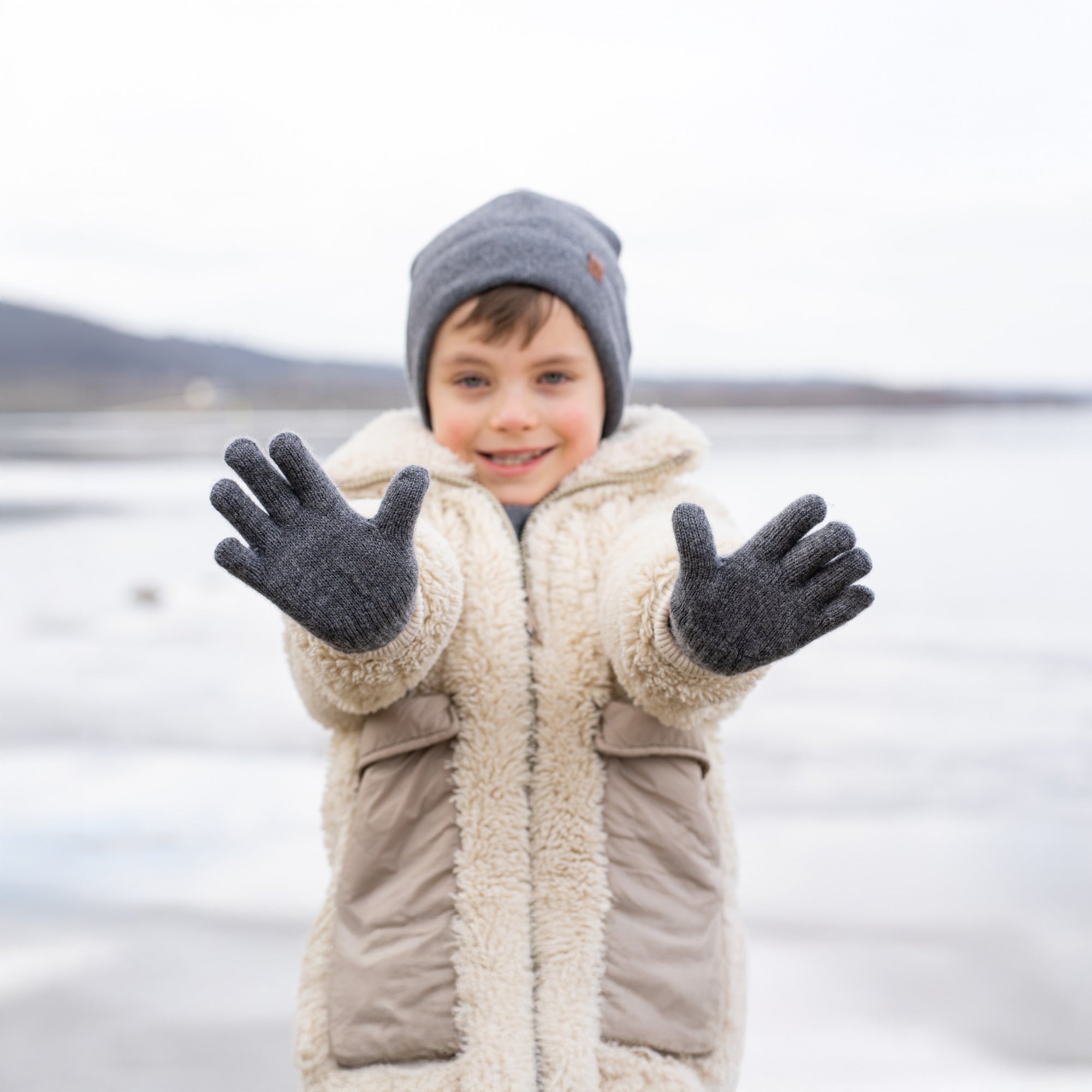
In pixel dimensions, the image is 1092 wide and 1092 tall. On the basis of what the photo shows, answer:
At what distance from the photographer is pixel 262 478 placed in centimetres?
81

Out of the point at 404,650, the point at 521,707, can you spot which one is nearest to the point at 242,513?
the point at 404,650

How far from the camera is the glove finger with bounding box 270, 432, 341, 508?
811 millimetres

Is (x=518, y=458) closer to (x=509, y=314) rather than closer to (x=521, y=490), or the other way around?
(x=521, y=490)

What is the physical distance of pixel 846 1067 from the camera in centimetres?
131

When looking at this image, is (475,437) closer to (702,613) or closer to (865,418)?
(702,613)

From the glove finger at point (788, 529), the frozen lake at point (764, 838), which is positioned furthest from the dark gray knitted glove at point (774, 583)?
the frozen lake at point (764, 838)

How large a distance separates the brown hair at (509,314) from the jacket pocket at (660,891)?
403 mm

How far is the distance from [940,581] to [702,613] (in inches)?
128

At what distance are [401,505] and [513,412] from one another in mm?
282

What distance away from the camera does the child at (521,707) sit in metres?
0.80

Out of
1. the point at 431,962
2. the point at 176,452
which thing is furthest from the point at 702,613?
the point at 176,452

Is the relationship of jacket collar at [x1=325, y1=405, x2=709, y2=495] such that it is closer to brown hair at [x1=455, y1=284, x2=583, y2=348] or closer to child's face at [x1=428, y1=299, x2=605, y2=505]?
child's face at [x1=428, y1=299, x2=605, y2=505]

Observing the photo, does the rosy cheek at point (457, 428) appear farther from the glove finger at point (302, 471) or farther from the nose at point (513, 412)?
the glove finger at point (302, 471)

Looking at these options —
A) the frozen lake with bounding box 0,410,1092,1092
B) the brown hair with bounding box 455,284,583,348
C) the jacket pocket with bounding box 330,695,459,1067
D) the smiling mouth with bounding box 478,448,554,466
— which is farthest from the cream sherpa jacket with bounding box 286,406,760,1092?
the frozen lake with bounding box 0,410,1092,1092
